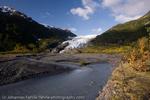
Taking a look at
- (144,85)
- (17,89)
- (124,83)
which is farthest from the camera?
(17,89)

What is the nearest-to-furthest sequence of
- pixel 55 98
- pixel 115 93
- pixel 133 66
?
1. pixel 115 93
2. pixel 55 98
3. pixel 133 66

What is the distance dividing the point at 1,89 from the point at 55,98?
14151mm

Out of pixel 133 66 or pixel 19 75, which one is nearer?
pixel 133 66

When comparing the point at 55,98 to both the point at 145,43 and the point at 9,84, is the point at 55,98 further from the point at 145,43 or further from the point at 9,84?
the point at 145,43

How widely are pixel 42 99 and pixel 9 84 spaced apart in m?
16.5

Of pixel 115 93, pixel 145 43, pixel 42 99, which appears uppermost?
pixel 145 43

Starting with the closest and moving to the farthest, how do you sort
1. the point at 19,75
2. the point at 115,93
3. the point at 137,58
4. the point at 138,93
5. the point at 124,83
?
the point at 138,93, the point at 115,93, the point at 124,83, the point at 137,58, the point at 19,75

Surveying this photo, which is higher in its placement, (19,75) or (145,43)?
(145,43)

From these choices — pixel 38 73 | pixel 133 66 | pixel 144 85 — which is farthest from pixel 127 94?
pixel 38 73

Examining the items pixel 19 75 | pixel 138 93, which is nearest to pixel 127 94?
pixel 138 93

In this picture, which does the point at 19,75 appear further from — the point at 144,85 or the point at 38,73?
the point at 144,85

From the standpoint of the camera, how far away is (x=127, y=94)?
22.9 m

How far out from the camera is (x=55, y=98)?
34.1 m

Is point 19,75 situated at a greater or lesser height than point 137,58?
lesser
